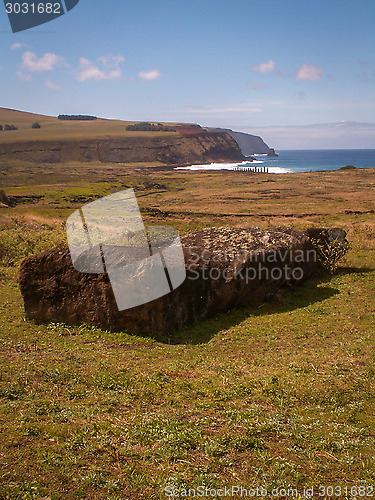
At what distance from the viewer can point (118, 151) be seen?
177875mm

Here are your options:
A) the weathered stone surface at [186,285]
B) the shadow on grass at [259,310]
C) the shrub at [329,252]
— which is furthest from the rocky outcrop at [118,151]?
the shadow on grass at [259,310]

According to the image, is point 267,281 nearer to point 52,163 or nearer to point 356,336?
point 356,336

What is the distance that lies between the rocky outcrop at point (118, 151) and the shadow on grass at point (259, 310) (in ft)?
537

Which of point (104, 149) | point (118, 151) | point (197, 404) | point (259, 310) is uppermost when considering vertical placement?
point (104, 149)

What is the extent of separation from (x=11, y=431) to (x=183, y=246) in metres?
7.65

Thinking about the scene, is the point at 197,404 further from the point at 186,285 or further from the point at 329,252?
the point at 329,252

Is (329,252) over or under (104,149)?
under

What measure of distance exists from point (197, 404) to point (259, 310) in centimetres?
624

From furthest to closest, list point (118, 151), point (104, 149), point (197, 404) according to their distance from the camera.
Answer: point (104, 149)
point (118, 151)
point (197, 404)

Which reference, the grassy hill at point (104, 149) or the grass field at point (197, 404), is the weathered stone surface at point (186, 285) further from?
the grassy hill at point (104, 149)

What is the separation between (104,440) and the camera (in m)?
5.51

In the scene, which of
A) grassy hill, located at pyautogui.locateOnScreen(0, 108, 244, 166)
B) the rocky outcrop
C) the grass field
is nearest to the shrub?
the grass field

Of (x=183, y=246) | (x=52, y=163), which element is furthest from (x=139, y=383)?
(x=52, y=163)

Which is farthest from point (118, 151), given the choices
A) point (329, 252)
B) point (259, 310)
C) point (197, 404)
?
point (197, 404)
